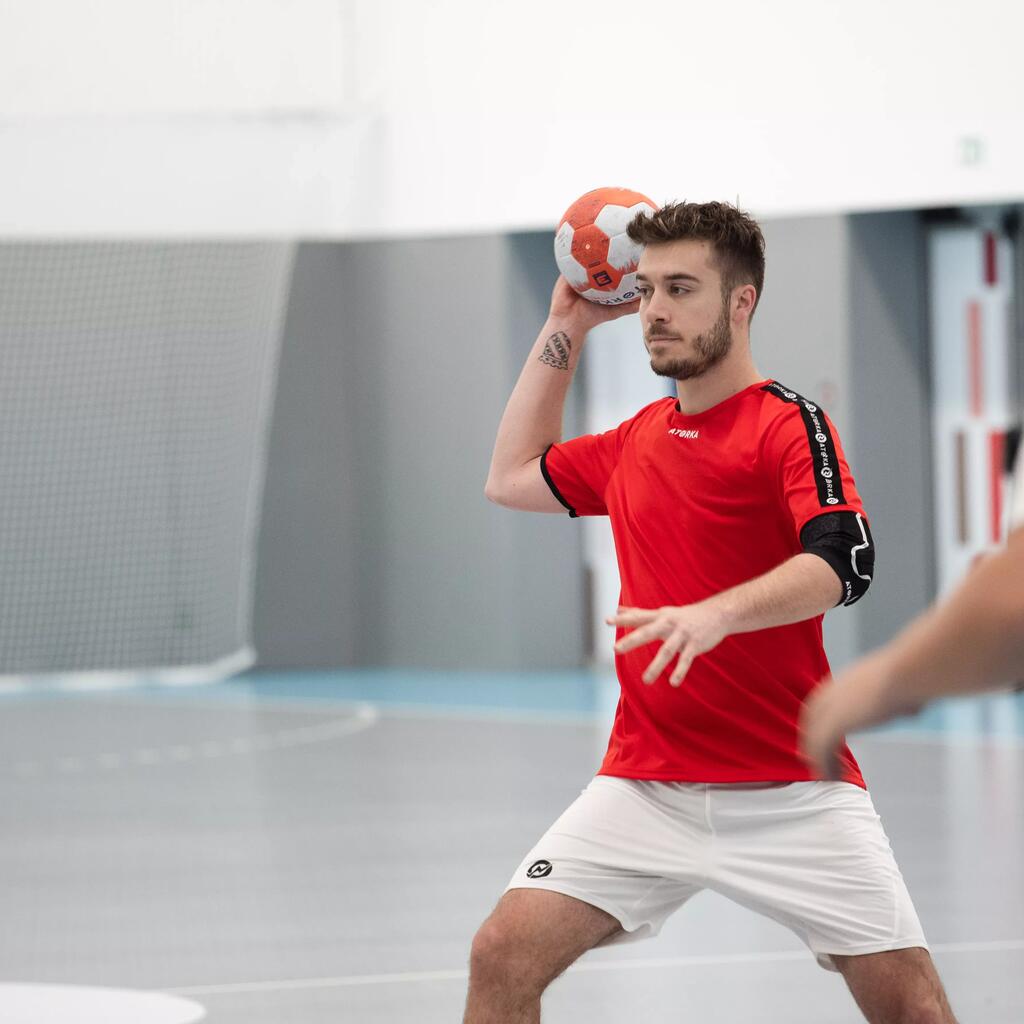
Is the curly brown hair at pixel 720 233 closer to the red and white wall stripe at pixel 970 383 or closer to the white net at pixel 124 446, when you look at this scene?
the red and white wall stripe at pixel 970 383

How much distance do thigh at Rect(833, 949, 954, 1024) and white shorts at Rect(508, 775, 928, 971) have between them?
0.02 m

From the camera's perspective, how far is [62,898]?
22.4 ft

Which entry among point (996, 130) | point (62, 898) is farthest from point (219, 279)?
point (62, 898)

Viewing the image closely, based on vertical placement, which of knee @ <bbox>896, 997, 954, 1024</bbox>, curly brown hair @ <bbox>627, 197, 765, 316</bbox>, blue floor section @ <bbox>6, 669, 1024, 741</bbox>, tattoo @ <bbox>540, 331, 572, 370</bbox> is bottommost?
A: blue floor section @ <bbox>6, 669, 1024, 741</bbox>

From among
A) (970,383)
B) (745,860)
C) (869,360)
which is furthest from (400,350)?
(745,860)

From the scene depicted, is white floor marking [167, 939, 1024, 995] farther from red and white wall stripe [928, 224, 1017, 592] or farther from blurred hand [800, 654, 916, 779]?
red and white wall stripe [928, 224, 1017, 592]

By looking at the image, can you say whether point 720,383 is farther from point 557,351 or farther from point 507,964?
point 507,964

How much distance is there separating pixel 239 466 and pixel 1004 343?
256 inches

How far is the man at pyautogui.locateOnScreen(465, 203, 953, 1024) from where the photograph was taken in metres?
3.33

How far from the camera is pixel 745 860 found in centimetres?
344

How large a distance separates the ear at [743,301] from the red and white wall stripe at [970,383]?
32.8 feet

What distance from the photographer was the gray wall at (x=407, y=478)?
1448cm

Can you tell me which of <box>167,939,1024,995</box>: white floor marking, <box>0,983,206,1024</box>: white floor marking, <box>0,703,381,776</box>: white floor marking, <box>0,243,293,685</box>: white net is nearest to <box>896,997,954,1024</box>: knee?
<box>167,939,1024,995</box>: white floor marking

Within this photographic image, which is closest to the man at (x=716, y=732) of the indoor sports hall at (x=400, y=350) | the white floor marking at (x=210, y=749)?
the indoor sports hall at (x=400, y=350)
